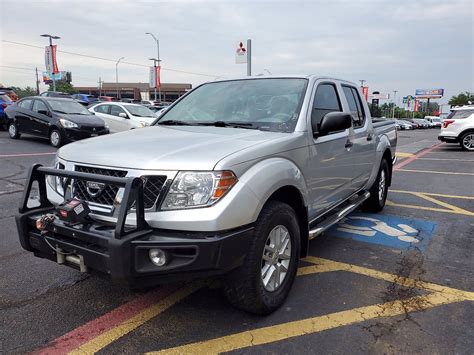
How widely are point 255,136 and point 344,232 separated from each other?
8.46 feet

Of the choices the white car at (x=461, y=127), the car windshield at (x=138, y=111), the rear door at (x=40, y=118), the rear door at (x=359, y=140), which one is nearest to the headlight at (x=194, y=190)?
the rear door at (x=359, y=140)

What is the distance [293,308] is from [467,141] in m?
17.2

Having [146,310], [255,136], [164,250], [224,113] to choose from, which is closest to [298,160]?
[255,136]

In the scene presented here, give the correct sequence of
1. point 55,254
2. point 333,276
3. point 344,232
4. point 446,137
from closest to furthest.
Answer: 1. point 55,254
2. point 333,276
3. point 344,232
4. point 446,137

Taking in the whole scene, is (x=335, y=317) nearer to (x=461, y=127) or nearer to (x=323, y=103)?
(x=323, y=103)

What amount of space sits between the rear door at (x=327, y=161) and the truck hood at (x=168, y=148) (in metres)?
0.54

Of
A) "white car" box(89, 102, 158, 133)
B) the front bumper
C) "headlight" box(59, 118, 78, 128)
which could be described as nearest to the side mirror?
the front bumper

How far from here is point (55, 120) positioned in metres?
12.6

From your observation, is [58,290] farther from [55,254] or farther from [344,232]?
[344,232]

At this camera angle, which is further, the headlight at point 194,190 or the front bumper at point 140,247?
the headlight at point 194,190

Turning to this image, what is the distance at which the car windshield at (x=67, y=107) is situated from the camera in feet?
42.9

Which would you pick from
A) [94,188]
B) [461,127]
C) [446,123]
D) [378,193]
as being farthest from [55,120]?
[461,127]

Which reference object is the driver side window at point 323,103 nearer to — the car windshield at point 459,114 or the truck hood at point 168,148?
the truck hood at point 168,148

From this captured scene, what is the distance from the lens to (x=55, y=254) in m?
2.89
